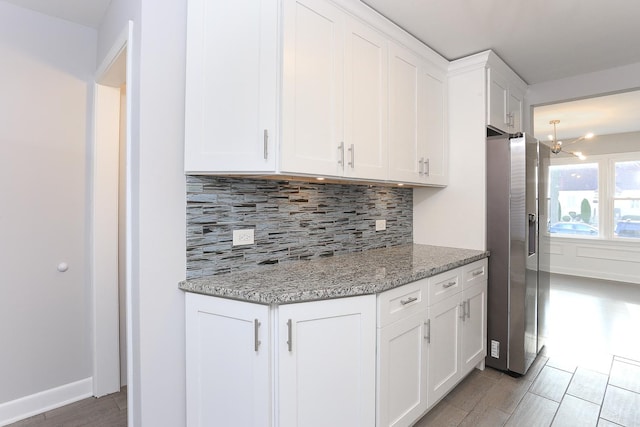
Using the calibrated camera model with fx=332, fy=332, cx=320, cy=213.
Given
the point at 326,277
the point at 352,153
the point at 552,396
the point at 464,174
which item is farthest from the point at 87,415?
the point at 464,174

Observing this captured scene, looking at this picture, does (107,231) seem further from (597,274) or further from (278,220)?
(597,274)

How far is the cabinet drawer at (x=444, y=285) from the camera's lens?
76.8 inches

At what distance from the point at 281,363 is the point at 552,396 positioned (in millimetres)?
2043

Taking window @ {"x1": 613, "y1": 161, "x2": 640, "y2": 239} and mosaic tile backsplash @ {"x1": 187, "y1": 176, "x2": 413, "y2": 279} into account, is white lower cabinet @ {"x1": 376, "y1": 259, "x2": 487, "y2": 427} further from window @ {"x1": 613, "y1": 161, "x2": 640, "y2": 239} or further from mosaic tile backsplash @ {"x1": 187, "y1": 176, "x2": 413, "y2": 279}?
window @ {"x1": 613, "y1": 161, "x2": 640, "y2": 239}

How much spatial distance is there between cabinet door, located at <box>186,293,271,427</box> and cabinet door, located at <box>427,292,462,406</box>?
3.42ft

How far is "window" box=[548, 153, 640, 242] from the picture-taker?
214 inches

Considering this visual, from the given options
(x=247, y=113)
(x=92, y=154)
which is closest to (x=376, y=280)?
(x=247, y=113)

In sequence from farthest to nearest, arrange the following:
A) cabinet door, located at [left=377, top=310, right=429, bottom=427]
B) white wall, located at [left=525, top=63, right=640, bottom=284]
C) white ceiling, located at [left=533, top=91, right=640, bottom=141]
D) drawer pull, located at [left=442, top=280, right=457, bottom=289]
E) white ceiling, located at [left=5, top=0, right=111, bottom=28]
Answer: white ceiling, located at [left=533, top=91, right=640, bottom=141]
white wall, located at [left=525, top=63, right=640, bottom=284]
drawer pull, located at [left=442, top=280, right=457, bottom=289]
white ceiling, located at [left=5, top=0, right=111, bottom=28]
cabinet door, located at [left=377, top=310, right=429, bottom=427]

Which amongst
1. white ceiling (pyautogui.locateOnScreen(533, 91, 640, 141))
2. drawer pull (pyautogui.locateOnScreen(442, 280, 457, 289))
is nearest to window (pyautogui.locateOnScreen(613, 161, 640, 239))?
white ceiling (pyautogui.locateOnScreen(533, 91, 640, 141))

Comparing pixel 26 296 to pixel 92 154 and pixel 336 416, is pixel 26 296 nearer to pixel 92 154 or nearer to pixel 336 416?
pixel 92 154

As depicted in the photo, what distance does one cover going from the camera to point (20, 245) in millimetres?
2049

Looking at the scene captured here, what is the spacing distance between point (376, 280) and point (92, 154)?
83.1 inches

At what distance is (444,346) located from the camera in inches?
81.4

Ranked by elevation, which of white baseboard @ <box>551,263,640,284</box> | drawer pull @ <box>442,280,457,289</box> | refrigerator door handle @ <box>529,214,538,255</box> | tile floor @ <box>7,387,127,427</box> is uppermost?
refrigerator door handle @ <box>529,214,538,255</box>
